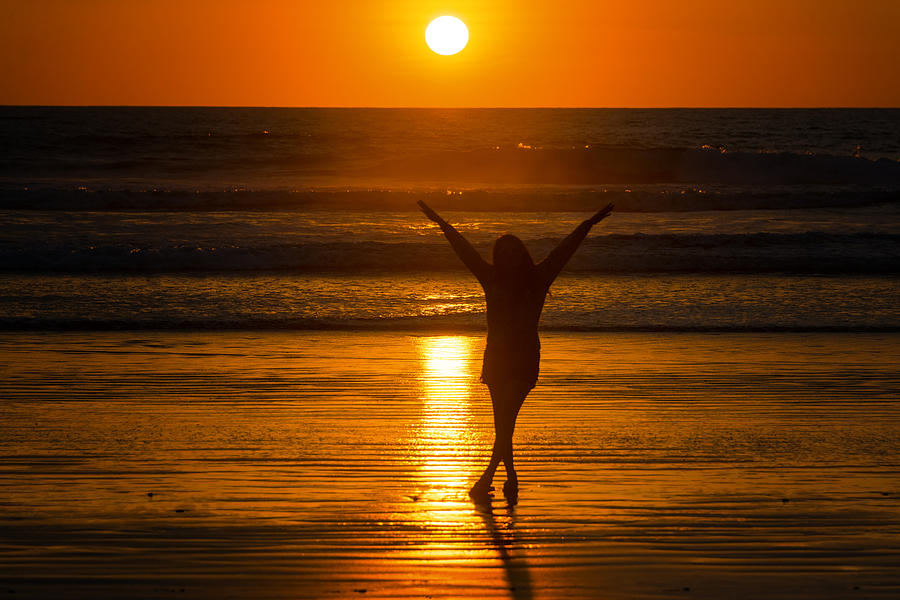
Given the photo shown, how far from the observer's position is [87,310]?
1456 centimetres

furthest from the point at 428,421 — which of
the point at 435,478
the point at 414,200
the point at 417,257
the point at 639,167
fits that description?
the point at 639,167

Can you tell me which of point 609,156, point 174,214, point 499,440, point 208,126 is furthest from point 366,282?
point 208,126

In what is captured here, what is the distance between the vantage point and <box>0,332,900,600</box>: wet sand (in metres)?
4.79

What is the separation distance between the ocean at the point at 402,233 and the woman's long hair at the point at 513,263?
24.7 ft

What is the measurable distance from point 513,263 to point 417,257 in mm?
16266

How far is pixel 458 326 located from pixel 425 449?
6290 millimetres

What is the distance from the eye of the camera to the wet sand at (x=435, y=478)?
479cm

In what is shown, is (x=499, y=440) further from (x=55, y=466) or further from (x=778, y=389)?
(x=778, y=389)

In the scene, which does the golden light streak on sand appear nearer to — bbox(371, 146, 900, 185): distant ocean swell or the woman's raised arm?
the woman's raised arm

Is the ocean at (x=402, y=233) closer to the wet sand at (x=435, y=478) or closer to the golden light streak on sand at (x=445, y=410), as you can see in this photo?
the golden light streak on sand at (x=445, y=410)

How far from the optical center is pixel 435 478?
6.44 metres

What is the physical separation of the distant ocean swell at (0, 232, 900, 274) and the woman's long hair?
14836mm

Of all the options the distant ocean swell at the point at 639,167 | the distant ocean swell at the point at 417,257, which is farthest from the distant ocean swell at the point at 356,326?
the distant ocean swell at the point at 639,167

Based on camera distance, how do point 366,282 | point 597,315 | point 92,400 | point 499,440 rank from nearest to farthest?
1. point 499,440
2. point 92,400
3. point 597,315
4. point 366,282
